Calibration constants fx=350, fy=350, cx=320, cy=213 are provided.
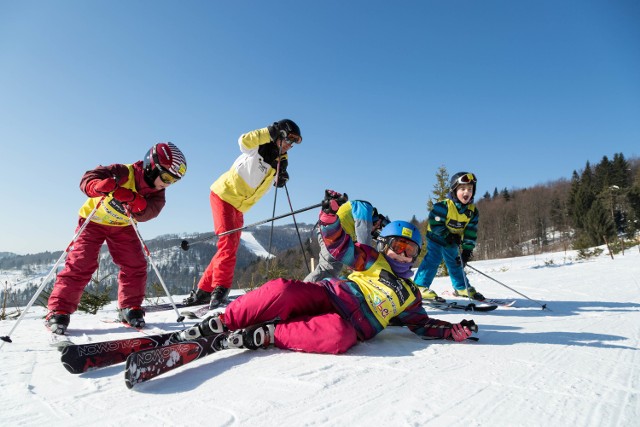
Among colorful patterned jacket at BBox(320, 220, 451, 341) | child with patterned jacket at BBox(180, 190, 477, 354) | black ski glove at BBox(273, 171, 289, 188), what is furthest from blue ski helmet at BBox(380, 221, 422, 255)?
black ski glove at BBox(273, 171, 289, 188)

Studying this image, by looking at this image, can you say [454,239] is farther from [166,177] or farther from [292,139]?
[166,177]

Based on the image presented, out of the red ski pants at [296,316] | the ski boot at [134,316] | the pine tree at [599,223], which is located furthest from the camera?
the pine tree at [599,223]

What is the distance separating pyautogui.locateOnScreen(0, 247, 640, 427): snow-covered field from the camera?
54.3 inches

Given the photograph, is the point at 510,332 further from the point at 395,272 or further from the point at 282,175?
the point at 282,175

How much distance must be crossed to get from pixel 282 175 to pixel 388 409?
13.1ft

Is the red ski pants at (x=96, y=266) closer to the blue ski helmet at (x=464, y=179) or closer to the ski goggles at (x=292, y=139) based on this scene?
the ski goggles at (x=292, y=139)

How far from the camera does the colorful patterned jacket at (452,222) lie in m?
5.30

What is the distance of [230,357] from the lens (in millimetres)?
2232

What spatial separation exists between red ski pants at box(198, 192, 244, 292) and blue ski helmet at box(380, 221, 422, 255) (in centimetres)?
237

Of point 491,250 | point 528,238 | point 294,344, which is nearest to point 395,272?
point 294,344

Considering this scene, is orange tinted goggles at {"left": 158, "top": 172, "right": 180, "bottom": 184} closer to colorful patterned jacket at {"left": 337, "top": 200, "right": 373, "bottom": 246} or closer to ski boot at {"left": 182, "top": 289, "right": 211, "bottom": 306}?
ski boot at {"left": 182, "top": 289, "right": 211, "bottom": 306}

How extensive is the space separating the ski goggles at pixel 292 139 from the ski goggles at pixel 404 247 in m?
2.41

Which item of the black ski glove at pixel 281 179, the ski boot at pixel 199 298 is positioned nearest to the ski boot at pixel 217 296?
the ski boot at pixel 199 298

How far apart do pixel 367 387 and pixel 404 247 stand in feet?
4.58
